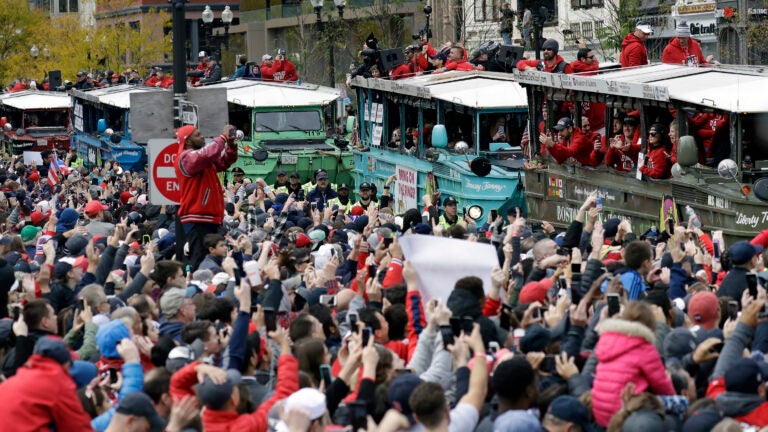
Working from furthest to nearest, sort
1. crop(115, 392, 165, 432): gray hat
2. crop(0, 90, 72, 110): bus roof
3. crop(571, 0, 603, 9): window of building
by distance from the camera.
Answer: crop(0, 90, 72, 110): bus roof < crop(571, 0, 603, 9): window of building < crop(115, 392, 165, 432): gray hat

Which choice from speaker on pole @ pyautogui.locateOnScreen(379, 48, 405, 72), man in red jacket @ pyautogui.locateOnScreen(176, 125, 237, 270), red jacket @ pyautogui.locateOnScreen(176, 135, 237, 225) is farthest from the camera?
speaker on pole @ pyautogui.locateOnScreen(379, 48, 405, 72)

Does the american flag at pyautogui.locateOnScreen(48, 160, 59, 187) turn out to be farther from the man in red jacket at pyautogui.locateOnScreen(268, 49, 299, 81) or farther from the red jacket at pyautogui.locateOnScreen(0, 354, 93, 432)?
the red jacket at pyautogui.locateOnScreen(0, 354, 93, 432)

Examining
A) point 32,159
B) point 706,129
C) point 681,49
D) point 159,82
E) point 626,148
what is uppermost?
point 681,49

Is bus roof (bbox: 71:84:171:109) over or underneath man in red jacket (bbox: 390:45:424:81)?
underneath

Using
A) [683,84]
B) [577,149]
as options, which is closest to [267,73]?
[577,149]

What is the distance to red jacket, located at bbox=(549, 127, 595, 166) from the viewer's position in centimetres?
1894

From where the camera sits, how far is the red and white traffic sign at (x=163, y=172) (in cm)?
1495

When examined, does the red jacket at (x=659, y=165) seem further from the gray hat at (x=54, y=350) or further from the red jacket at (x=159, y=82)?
the red jacket at (x=159, y=82)

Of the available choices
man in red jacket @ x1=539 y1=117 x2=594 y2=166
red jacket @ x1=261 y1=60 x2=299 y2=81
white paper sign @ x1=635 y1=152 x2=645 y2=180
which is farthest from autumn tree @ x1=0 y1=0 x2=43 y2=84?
white paper sign @ x1=635 y1=152 x2=645 y2=180

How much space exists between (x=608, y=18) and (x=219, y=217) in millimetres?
28467

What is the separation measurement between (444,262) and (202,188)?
5632 millimetres

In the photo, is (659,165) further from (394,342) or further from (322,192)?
(394,342)

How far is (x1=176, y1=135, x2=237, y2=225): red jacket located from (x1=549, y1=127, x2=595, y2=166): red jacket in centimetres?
525

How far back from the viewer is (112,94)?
125ft
